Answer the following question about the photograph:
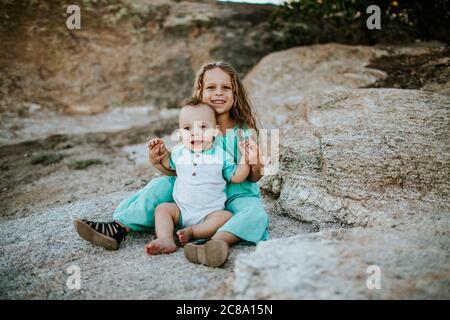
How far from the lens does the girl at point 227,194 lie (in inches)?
87.6

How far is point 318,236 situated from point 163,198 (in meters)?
1.06

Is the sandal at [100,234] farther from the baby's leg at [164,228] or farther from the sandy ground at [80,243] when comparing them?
the baby's leg at [164,228]

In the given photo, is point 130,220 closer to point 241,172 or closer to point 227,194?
point 227,194

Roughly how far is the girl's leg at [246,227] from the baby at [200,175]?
12 centimetres

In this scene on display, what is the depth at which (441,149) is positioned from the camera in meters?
2.63

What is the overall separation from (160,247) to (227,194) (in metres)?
0.60

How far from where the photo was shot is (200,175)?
7.93ft

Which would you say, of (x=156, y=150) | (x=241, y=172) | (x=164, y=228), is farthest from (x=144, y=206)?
(x=241, y=172)

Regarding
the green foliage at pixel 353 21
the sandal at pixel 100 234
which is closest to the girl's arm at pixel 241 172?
the sandal at pixel 100 234

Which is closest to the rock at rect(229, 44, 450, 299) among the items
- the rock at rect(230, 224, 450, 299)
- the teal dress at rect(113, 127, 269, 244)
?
the rock at rect(230, 224, 450, 299)

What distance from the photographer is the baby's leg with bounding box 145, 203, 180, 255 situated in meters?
2.12
